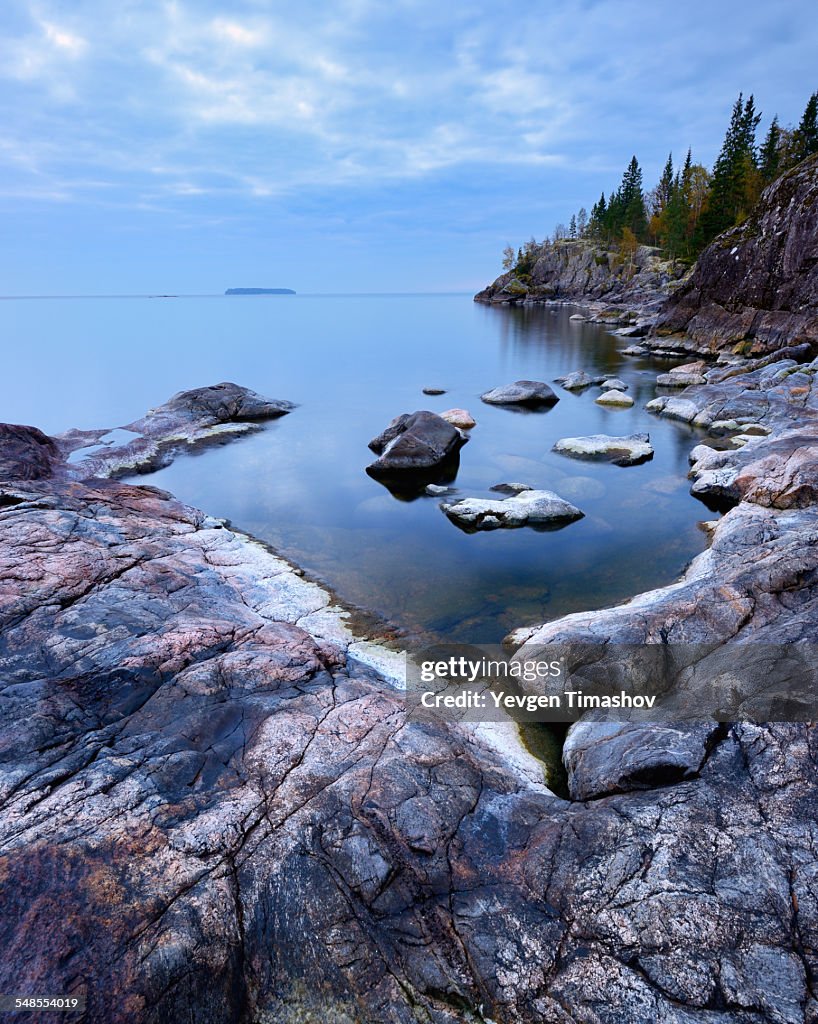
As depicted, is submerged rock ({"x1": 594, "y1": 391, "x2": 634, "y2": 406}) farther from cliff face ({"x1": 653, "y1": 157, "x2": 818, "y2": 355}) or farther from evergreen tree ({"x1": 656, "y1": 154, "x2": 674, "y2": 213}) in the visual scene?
evergreen tree ({"x1": 656, "y1": 154, "x2": 674, "y2": 213})

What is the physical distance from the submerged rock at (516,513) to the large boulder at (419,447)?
5695mm

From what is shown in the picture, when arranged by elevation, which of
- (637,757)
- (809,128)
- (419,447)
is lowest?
(419,447)

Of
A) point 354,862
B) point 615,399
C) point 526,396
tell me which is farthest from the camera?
point 526,396

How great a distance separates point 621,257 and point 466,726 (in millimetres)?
128358

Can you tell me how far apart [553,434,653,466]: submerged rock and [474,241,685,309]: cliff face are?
7311cm

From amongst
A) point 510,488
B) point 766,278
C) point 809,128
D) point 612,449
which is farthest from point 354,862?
point 809,128

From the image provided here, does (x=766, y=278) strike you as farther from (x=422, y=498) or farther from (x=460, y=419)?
(x=422, y=498)

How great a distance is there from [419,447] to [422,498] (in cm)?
370

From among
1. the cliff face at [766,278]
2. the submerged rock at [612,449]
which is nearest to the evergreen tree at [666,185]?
the cliff face at [766,278]

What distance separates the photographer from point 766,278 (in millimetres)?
41375

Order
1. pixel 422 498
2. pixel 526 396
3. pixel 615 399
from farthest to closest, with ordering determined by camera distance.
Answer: pixel 526 396, pixel 615 399, pixel 422 498

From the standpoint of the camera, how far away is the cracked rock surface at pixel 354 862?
427 centimetres

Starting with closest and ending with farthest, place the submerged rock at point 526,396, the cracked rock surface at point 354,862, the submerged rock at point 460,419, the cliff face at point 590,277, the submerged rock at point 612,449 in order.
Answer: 1. the cracked rock surface at point 354,862
2. the submerged rock at point 612,449
3. the submerged rock at point 460,419
4. the submerged rock at point 526,396
5. the cliff face at point 590,277

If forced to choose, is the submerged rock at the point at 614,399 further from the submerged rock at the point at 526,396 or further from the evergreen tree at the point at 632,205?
the evergreen tree at the point at 632,205
